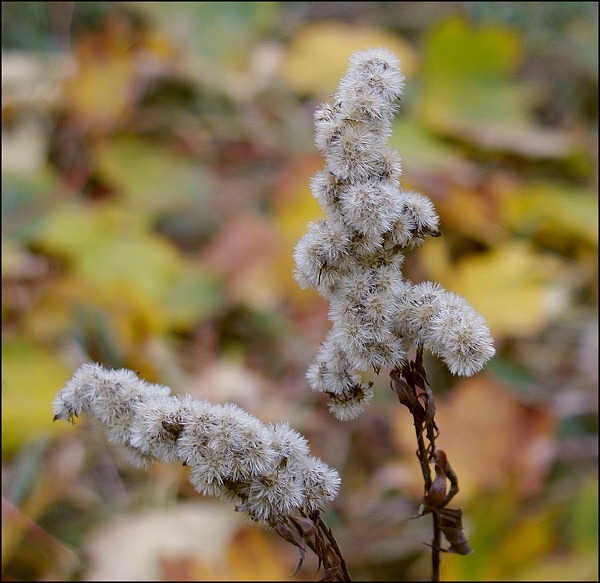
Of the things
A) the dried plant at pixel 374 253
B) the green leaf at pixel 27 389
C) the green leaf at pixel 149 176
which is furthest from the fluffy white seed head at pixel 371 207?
the green leaf at pixel 149 176

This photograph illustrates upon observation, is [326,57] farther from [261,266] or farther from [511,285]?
[511,285]

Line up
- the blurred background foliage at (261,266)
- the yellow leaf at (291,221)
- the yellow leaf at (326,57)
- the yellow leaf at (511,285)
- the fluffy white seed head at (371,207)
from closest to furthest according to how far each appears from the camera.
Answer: the fluffy white seed head at (371,207), the blurred background foliage at (261,266), the yellow leaf at (511,285), the yellow leaf at (291,221), the yellow leaf at (326,57)

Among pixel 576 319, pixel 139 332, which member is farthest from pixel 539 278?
pixel 139 332

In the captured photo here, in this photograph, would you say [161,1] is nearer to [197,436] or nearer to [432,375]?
[432,375]

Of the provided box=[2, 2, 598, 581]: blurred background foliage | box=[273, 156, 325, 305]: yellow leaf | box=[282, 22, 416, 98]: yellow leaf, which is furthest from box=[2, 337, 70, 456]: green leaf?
box=[282, 22, 416, 98]: yellow leaf

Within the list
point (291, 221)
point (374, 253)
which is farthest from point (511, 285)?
point (374, 253)

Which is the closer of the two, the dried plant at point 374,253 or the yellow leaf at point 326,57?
the dried plant at point 374,253

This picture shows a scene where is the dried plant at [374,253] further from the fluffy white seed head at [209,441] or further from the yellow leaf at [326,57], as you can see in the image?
the yellow leaf at [326,57]
